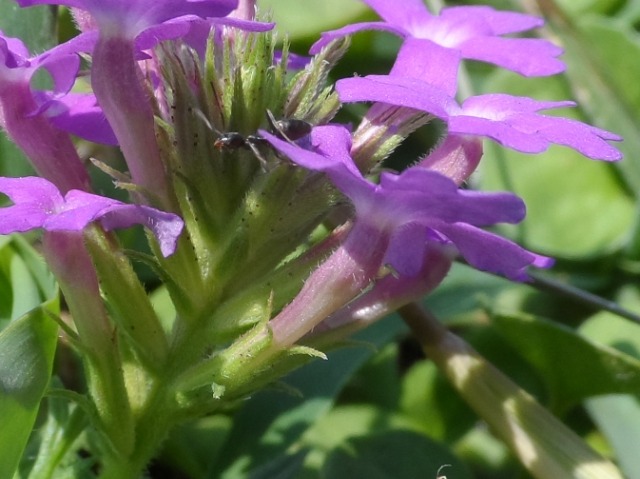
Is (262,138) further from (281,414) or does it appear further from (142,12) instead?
(281,414)

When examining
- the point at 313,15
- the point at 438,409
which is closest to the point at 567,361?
the point at 438,409

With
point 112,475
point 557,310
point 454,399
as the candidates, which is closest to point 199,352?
point 112,475

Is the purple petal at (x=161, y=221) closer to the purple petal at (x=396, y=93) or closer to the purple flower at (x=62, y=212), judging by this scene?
the purple flower at (x=62, y=212)

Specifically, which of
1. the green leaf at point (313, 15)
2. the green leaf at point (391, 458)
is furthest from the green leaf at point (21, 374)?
the green leaf at point (313, 15)

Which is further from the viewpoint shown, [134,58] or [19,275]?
[19,275]

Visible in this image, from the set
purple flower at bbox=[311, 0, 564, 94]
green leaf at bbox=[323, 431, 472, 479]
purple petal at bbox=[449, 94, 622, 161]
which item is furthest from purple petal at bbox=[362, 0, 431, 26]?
green leaf at bbox=[323, 431, 472, 479]

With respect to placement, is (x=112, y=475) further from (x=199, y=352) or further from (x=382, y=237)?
(x=382, y=237)
